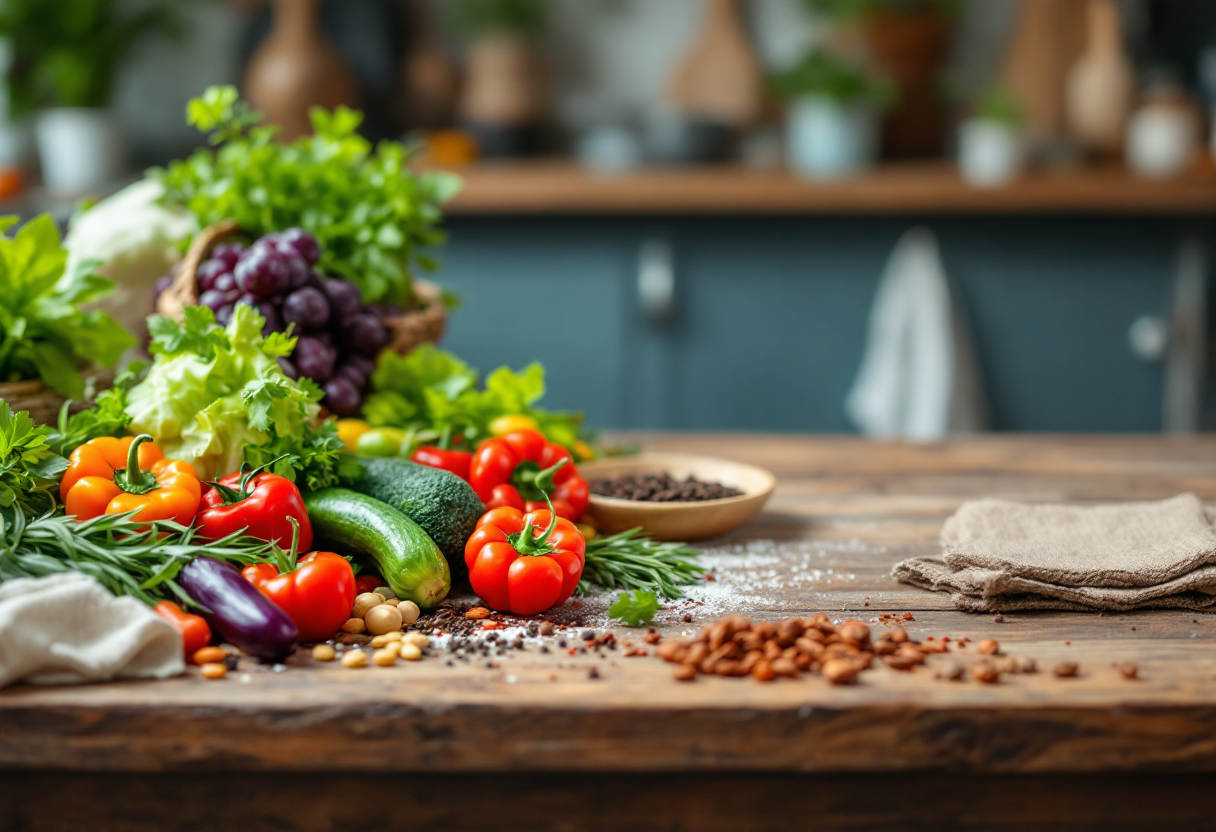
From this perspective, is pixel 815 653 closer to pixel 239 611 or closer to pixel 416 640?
pixel 416 640

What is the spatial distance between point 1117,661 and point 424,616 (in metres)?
0.75

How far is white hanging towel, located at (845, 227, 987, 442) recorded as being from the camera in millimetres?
3514

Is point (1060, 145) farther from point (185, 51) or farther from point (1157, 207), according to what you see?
point (185, 51)

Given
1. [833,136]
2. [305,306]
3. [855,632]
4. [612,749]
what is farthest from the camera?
[833,136]

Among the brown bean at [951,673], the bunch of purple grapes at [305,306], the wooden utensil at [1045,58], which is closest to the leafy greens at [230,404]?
the bunch of purple grapes at [305,306]

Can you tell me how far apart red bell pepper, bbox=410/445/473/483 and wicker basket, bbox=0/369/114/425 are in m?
0.50

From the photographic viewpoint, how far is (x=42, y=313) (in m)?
1.65

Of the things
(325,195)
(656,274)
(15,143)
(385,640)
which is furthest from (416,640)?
(15,143)

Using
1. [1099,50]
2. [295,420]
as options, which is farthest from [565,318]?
[295,420]

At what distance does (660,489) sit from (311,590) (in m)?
0.58

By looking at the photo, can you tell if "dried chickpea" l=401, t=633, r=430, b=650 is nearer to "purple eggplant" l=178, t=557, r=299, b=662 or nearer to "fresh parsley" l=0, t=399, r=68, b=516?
"purple eggplant" l=178, t=557, r=299, b=662

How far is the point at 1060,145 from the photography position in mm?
3797

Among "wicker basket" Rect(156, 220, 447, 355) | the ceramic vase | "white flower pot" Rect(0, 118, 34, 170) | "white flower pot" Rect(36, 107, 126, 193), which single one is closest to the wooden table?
"wicker basket" Rect(156, 220, 447, 355)

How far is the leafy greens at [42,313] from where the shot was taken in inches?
64.2
